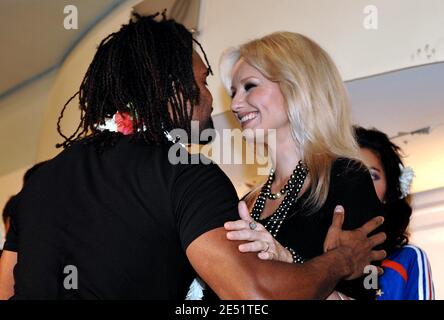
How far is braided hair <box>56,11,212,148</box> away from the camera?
4.64 feet

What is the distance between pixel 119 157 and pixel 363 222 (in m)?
0.77

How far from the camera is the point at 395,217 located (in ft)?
9.17

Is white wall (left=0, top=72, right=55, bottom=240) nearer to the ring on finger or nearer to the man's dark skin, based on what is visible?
the ring on finger

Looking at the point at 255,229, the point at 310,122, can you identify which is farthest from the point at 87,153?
the point at 310,122

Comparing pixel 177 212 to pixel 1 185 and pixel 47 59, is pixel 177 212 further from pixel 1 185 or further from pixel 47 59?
pixel 1 185

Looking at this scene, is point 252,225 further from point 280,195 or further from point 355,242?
point 280,195

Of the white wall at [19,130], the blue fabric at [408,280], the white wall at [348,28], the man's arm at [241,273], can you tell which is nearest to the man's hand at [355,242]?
the man's arm at [241,273]

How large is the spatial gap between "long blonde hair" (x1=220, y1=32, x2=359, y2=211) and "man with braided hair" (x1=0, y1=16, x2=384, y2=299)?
2.09ft

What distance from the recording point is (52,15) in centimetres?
437

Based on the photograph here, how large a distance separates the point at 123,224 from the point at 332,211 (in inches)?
30.0

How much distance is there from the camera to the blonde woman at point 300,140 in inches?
73.8

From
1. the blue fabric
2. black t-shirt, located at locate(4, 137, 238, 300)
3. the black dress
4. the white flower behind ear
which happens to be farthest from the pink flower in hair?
the white flower behind ear

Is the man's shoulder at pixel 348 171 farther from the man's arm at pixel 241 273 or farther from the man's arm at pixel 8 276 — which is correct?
the man's arm at pixel 8 276
